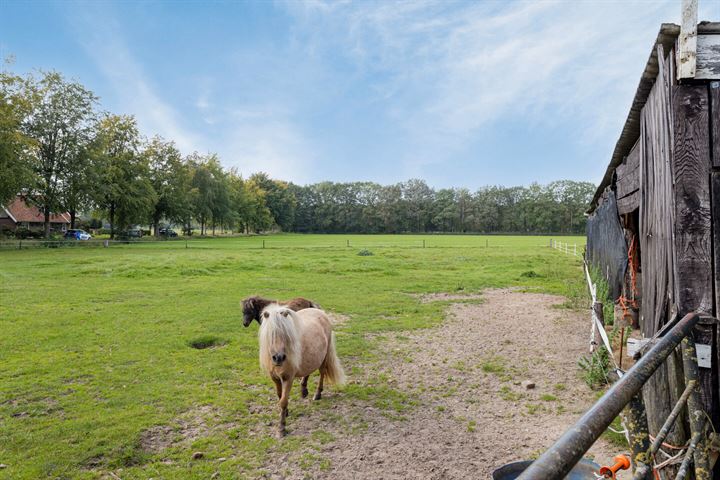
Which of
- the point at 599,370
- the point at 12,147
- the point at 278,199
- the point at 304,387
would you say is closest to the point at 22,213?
the point at 12,147

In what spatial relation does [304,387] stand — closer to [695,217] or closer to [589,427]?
[695,217]

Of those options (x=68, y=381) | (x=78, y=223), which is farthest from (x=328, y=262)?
(x=78, y=223)

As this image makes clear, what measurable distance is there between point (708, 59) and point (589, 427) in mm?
2874

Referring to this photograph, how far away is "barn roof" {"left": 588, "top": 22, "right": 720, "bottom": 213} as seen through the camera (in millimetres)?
2828

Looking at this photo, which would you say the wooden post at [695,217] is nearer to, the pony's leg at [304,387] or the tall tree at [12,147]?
the pony's leg at [304,387]

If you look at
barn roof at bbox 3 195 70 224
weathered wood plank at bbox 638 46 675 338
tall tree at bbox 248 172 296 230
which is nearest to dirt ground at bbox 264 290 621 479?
weathered wood plank at bbox 638 46 675 338

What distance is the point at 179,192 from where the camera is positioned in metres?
48.4

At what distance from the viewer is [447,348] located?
293 inches

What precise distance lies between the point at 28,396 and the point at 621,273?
9047mm

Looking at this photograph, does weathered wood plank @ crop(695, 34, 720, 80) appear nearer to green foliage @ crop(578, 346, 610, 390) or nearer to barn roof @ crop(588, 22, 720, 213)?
barn roof @ crop(588, 22, 720, 213)

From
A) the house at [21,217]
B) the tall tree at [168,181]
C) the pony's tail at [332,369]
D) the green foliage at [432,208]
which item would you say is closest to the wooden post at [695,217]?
the pony's tail at [332,369]

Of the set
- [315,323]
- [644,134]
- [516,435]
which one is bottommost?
[516,435]

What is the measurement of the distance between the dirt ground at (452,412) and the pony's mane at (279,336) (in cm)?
73

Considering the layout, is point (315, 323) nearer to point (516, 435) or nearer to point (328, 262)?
point (516, 435)
